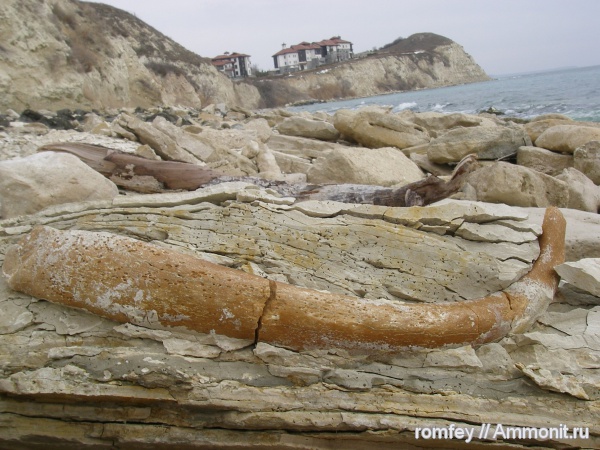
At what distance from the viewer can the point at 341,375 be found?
2627 millimetres

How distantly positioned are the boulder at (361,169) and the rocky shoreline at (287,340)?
5.41 feet

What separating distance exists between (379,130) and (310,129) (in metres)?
1.94

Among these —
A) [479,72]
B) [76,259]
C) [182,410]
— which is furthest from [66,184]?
[479,72]

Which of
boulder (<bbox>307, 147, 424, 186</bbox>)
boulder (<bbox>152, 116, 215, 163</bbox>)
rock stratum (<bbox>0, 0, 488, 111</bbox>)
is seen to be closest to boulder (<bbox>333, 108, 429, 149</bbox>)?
boulder (<bbox>307, 147, 424, 186</bbox>)

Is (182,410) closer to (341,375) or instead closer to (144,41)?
(341,375)

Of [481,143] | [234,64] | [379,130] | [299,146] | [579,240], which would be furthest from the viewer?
[234,64]

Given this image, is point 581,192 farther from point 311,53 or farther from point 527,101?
point 311,53

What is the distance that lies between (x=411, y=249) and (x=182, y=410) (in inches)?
72.6

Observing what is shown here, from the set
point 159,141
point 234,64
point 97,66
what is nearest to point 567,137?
point 159,141

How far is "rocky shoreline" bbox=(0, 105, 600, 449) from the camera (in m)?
2.54

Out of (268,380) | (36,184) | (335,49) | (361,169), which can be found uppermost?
(335,49)

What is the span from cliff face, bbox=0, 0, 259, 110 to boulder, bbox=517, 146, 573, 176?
589 inches

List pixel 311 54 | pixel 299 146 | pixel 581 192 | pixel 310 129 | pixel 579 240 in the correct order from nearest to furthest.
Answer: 1. pixel 579 240
2. pixel 581 192
3. pixel 299 146
4. pixel 310 129
5. pixel 311 54

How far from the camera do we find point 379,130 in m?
9.12
